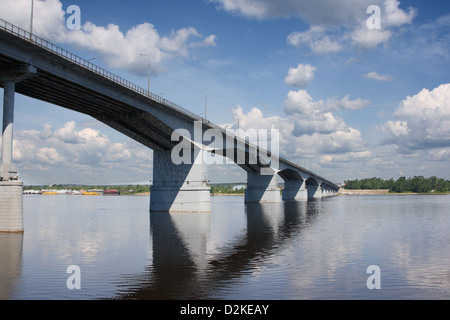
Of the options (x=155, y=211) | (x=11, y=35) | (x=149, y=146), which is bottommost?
(x=155, y=211)

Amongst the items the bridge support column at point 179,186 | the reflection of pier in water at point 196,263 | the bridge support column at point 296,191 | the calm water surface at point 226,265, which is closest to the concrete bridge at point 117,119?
the bridge support column at point 179,186

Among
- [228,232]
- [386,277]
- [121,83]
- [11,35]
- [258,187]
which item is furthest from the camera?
[258,187]

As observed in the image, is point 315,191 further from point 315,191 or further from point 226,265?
point 226,265

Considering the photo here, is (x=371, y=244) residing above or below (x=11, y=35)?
below

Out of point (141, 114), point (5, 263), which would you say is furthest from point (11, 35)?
point (141, 114)

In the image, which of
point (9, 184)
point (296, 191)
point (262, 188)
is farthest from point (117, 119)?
point (296, 191)

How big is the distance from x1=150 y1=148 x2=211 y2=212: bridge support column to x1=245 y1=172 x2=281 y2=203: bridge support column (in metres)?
47.3

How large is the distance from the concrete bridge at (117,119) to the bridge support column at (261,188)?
12.5 metres

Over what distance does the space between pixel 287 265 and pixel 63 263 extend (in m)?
13.0

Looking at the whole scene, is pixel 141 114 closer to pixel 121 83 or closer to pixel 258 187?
pixel 121 83

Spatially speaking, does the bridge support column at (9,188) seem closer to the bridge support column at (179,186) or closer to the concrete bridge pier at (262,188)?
the bridge support column at (179,186)

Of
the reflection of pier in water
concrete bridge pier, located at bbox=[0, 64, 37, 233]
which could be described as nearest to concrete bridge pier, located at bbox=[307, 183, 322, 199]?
the reflection of pier in water

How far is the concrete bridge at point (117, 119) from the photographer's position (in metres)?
36.4

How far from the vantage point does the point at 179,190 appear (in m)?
69.6
